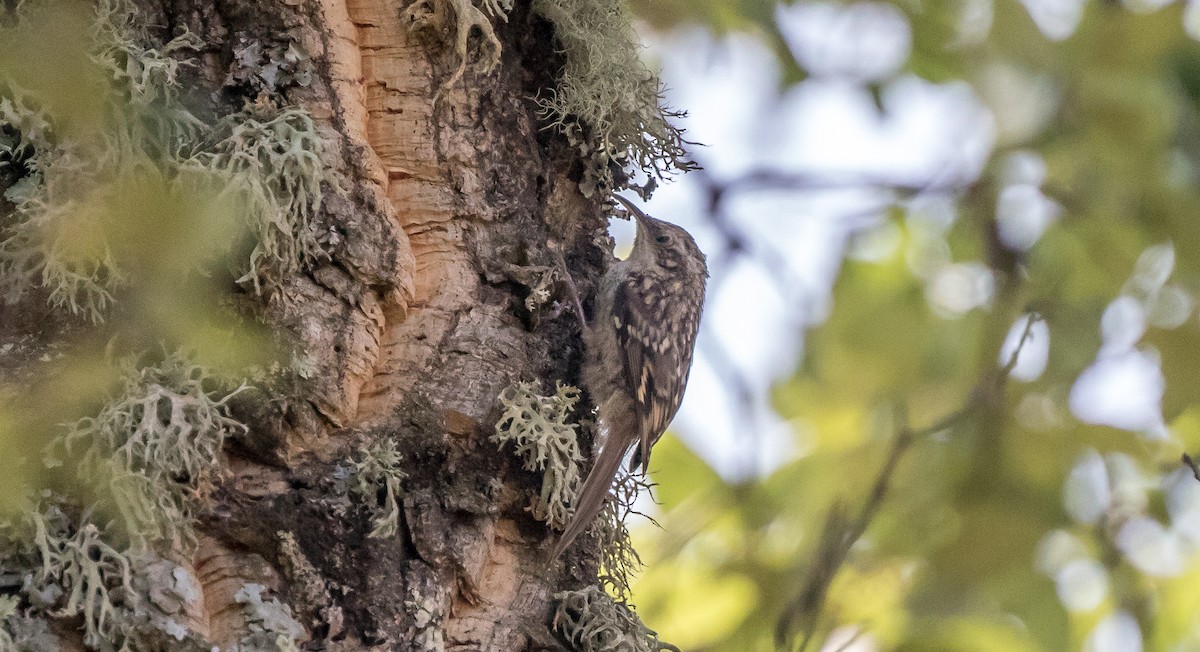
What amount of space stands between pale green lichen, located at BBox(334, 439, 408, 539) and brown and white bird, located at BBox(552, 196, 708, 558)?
0.40m

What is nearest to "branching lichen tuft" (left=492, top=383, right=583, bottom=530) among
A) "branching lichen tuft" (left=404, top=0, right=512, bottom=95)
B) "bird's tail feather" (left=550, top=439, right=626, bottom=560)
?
"bird's tail feather" (left=550, top=439, right=626, bottom=560)

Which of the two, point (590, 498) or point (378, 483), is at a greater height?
point (378, 483)

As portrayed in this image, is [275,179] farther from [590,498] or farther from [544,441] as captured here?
[590,498]

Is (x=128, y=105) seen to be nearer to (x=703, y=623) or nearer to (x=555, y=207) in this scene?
(x=555, y=207)

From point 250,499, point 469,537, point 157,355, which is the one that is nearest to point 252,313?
point 157,355

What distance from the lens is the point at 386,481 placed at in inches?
75.0

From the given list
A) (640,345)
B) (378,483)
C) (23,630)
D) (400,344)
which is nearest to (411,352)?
(400,344)

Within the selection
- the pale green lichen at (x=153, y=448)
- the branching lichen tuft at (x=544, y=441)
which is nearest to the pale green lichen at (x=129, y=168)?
the pale green lichen at (x=153, y=448)

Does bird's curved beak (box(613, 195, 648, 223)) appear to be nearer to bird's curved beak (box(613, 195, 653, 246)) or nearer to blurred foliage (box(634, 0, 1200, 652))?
bird's curved beak (box(613, 195, 653, 246))

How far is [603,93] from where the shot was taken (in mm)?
2506

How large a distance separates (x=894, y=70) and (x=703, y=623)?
1.27 metres

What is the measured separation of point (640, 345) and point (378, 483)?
4.63ft

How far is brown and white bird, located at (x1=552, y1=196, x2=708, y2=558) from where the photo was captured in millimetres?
2504

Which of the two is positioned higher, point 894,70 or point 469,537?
point 894,70
